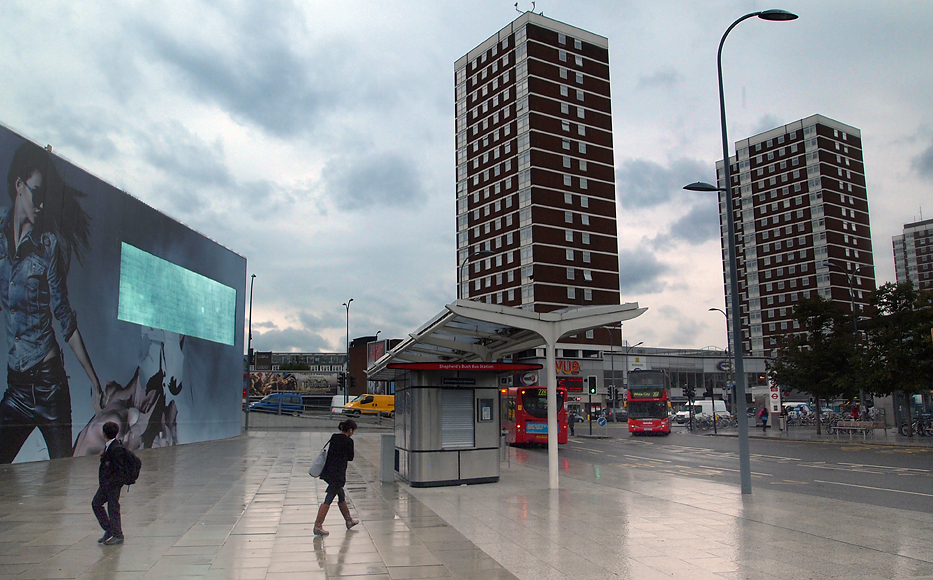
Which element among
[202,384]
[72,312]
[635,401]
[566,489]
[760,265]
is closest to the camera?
[566,489]

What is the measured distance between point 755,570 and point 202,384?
29.9 metres

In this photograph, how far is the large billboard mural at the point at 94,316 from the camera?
21.1 meters

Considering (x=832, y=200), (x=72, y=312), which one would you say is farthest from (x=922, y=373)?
(x=832, y=200)

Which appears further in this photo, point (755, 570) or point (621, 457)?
point (621, 457)

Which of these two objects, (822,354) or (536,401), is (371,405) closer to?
(536,401)

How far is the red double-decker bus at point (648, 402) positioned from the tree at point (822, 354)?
7.52 metres

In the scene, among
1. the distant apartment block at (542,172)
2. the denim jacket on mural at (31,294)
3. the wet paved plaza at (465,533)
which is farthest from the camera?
the distant apartment block at (542,172)

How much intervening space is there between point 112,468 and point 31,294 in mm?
15484

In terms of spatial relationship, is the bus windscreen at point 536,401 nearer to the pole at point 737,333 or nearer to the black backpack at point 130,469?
the pole at point 737,333

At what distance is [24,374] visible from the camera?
834 inches

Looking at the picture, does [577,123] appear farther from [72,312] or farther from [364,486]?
[364,486]

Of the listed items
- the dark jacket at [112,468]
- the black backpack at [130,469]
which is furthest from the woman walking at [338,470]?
the dark jacket at [112,468]

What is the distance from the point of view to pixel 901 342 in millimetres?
35625

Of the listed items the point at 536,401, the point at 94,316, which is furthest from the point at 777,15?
the point at 94,316
